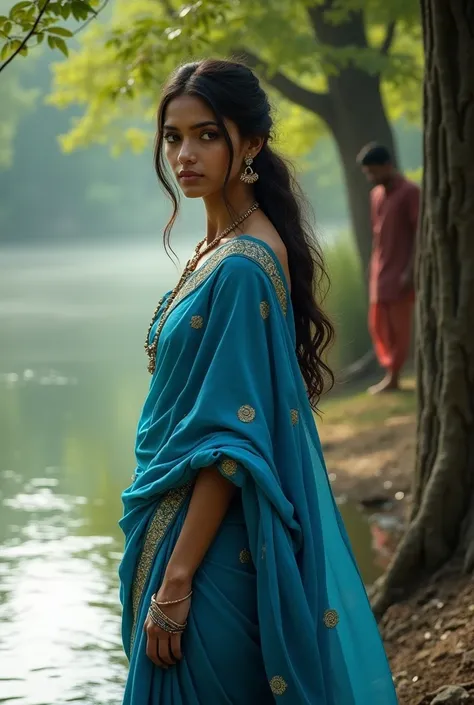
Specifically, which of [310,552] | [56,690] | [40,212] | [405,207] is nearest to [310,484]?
[310,552]

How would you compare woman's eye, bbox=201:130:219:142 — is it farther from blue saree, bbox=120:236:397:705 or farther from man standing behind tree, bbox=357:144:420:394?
man standing behind tree, bbox=357:144:420:394

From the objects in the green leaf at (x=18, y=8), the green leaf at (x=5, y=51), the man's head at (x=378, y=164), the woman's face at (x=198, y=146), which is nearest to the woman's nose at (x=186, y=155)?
the woman's face at (x=198, y=146)

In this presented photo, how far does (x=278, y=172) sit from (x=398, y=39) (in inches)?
620

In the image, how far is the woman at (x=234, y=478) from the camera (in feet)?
7.51

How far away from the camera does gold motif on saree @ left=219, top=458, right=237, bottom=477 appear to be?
2.25 m

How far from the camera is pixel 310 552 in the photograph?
2.35 m

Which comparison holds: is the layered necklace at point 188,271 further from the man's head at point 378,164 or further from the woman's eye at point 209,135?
the man's head at point 378,164

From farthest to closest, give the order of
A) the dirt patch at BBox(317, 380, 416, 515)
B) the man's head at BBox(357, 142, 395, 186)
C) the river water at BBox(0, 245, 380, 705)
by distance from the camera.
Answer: the man's head at BBox(357, 142, 395, 186) < the dirt patch at BBox(317, 380, 416, 515) < the river water at BBox(0, 245, 380, 705)

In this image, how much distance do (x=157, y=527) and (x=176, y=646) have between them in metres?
0.24

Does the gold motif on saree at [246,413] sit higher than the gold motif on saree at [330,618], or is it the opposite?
the gold motif on saree at [246,413]

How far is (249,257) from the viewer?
237 cm

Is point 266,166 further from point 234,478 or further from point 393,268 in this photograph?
point 393,268

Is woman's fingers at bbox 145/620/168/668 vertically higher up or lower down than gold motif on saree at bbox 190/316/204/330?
lower down

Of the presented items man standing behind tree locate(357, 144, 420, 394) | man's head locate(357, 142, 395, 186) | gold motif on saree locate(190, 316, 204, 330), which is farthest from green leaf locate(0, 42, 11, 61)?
man standing behind tree locate(357, 144, 420, 394)
